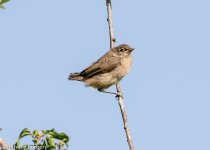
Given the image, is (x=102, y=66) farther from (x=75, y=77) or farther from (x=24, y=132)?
(x=24, y=132)

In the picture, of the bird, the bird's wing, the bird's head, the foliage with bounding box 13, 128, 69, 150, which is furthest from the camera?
the bird's head

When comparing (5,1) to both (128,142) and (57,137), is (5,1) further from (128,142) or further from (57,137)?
(128,142)

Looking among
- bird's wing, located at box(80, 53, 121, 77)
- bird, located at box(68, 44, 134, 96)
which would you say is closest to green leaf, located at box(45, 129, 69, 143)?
bird, located at box(68, 44, 134, 96)

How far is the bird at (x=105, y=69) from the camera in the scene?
39.1ft

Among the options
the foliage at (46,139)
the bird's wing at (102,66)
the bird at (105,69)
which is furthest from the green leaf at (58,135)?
the bird's wing at (102,66)

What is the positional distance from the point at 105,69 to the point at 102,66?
0.16 meters

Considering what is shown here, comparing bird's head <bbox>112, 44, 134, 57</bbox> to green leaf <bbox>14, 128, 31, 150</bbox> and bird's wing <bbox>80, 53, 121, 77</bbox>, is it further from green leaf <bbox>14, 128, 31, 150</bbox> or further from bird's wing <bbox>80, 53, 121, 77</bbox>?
green leaf <bbox>14, 128, 31, 150</bbox>

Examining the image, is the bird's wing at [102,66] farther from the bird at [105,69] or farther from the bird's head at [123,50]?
the bird's head at [123,50]

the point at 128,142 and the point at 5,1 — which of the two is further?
the point at 128,142

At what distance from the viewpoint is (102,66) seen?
1212cm

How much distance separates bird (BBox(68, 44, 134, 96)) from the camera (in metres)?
11.9

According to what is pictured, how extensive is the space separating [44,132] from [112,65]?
8.45 meters

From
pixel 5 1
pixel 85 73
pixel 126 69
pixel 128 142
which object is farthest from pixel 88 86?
pixel 5 1

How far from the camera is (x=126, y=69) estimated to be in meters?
12.0
